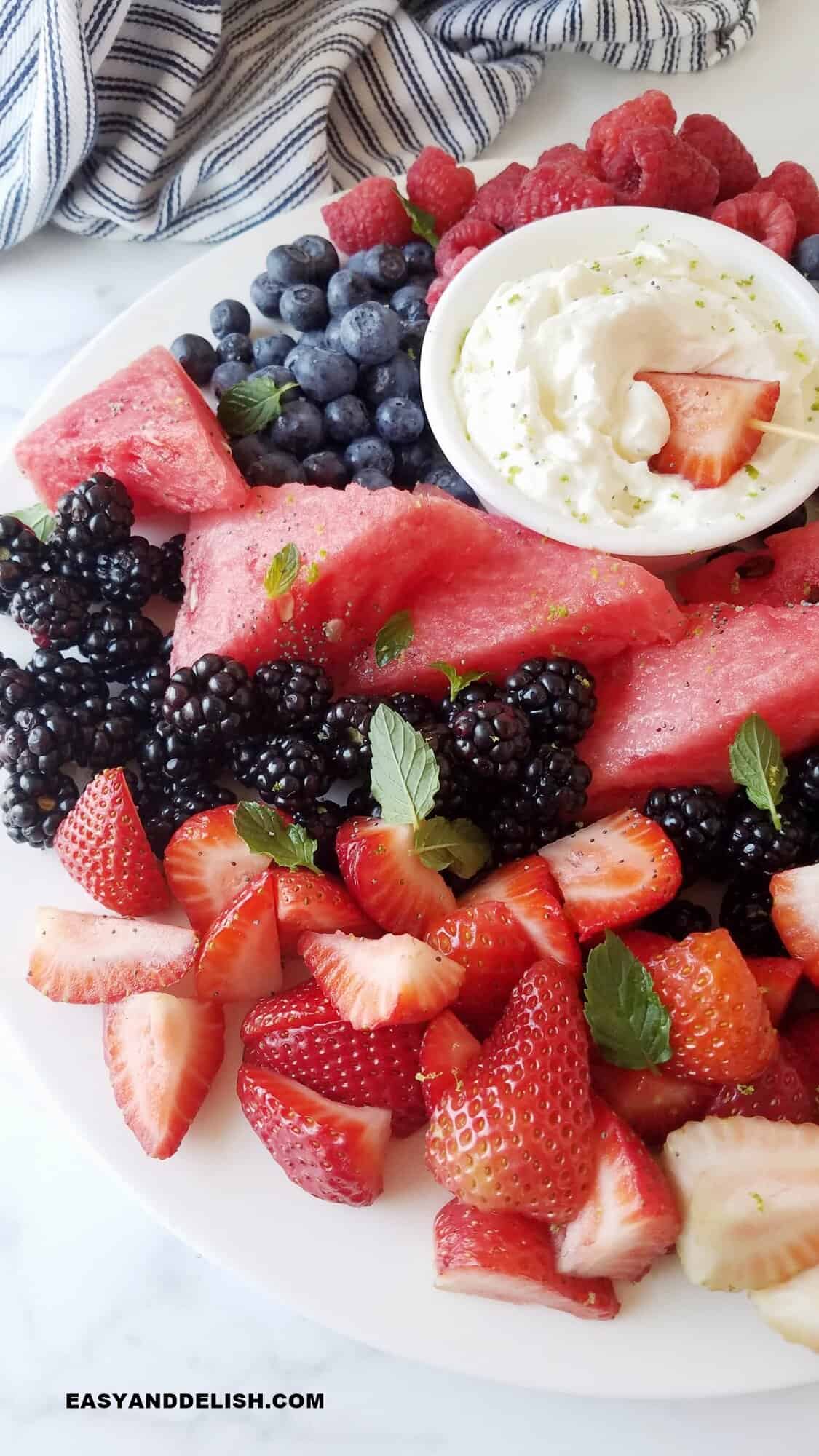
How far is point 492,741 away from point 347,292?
1.11 meters

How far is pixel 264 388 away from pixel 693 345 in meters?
0.79

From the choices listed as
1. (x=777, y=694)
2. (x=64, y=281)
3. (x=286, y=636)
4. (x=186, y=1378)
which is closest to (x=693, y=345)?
(x=777, y=694)

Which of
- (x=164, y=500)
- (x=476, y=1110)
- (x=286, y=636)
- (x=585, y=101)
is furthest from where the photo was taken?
(x=585, y=101)

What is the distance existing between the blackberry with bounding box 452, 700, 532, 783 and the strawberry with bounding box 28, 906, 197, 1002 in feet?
1.63

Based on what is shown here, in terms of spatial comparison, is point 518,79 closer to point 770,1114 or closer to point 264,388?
point 264,388

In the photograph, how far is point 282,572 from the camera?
185cm

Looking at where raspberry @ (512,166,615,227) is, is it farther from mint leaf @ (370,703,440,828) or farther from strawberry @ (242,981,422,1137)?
strawberry @ (242,981,422,1137)

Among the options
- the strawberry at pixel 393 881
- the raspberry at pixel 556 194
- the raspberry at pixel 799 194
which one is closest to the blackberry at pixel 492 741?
the strawberry at pixel 393 881

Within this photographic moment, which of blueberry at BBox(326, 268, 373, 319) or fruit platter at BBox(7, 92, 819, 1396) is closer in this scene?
fruit platter at BBox(7, 92, 819, 1396)

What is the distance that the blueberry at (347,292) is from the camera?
2297 millimetres

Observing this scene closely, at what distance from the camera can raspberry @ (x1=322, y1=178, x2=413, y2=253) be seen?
2395 mm

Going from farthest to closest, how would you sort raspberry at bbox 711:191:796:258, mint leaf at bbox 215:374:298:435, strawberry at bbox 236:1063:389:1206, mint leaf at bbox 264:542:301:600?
raspberry at bbox 711:191:796:258 < mint leaf at bbox 215:374:298:435 < mint leaf at bbox 264:542:301:600 < strawberry at bbox 236:1063:389:1206

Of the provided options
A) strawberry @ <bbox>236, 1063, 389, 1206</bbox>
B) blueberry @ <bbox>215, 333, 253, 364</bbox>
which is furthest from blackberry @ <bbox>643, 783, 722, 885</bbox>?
blueberry @ <bbox>215, 333, 253, 364</bbox>

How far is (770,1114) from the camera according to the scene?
1536 millimetres
